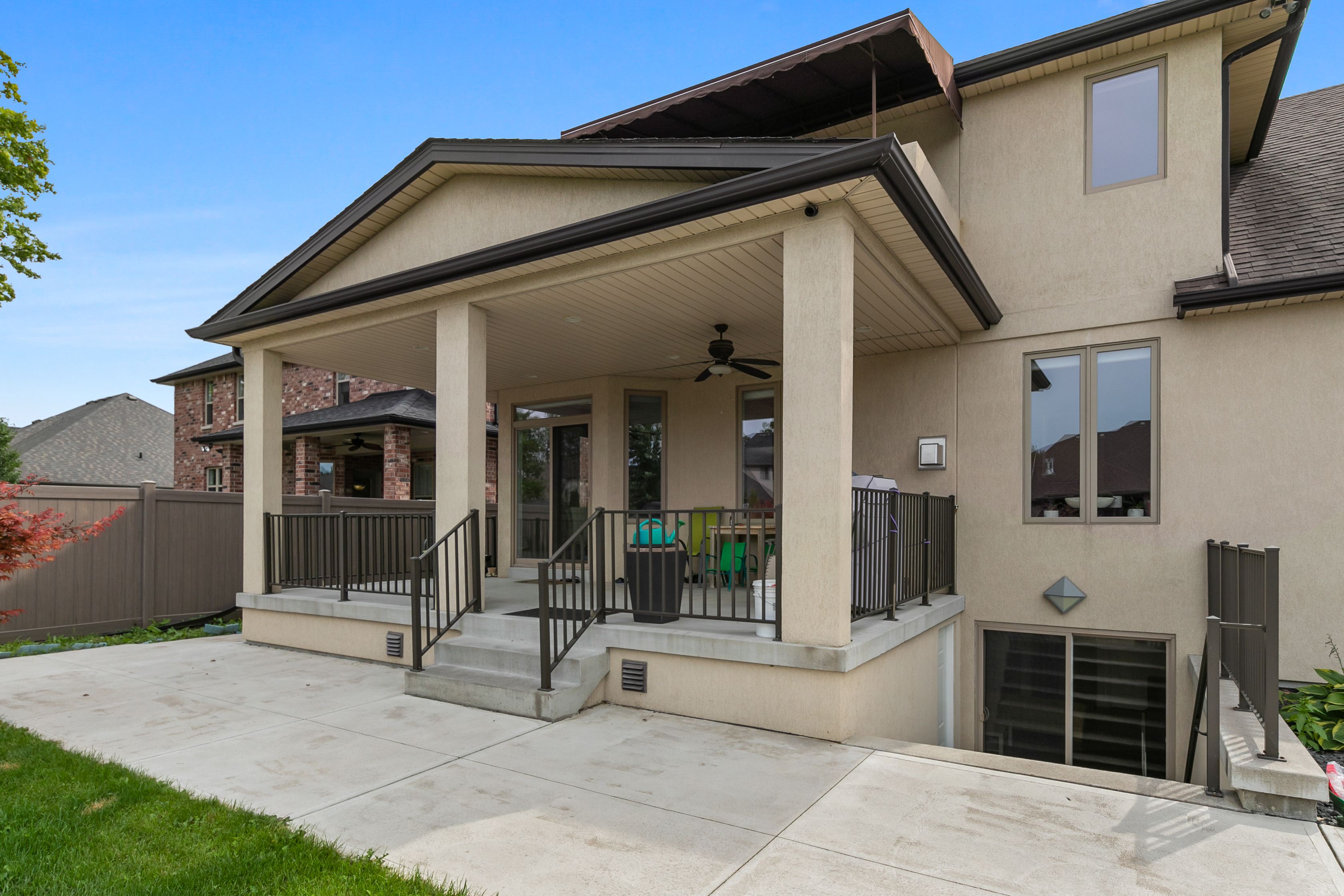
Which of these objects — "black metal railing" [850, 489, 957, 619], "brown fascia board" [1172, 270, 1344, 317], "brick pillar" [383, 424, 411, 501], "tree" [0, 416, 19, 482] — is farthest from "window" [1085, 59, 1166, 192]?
Answer: "tree" [0, 416, 19, 482]

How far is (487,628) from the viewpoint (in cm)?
591

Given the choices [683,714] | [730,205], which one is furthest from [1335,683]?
[730,205]

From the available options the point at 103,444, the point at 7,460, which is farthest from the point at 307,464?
the point at 103,444

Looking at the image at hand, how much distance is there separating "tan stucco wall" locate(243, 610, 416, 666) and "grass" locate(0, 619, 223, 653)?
3.83ft

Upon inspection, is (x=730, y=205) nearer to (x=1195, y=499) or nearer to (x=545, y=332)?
(x=545, y=332)

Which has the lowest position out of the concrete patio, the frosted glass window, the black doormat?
the concrete patio

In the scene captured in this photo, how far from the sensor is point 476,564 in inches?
235

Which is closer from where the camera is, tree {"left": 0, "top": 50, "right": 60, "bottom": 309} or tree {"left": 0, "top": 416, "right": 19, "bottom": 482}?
tree {"left": 0, "top": 50, "right": 60, "bottom": 309}

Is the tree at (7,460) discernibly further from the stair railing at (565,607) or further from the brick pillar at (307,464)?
the stair railing at (565,607)

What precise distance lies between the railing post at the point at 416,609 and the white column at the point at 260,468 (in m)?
2.97

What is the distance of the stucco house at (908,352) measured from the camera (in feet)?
15.1

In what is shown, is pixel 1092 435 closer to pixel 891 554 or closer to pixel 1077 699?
pixel 1077 699

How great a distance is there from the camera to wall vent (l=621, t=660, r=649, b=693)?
5.04 m

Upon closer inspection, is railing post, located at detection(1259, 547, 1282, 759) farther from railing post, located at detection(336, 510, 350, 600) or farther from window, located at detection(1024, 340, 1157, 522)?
railing post, located at detection(336, 510, 350, 600)
